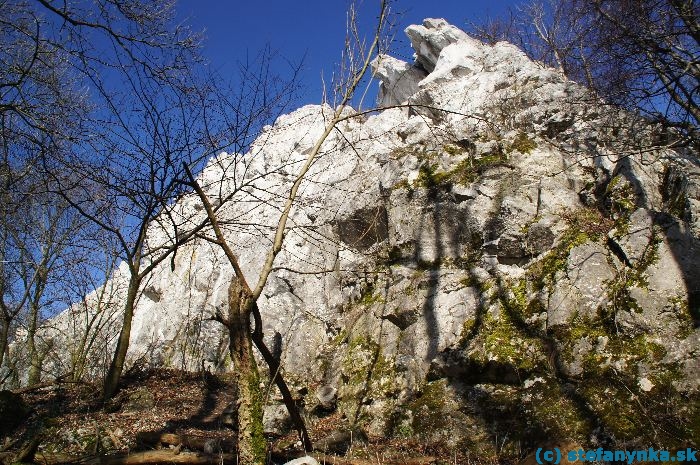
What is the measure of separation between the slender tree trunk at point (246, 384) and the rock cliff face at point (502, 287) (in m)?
0.74

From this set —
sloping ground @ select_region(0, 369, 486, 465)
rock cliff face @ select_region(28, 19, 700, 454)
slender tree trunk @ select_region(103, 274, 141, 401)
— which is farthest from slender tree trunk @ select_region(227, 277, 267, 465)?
slender tree trunk @ select_region(103, 274, 141, 401)

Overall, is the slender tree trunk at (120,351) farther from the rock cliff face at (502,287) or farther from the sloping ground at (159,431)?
the rock cliff face at (502,287)

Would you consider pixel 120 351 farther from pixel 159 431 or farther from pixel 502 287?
pixel 502 287

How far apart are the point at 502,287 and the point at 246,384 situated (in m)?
4.73

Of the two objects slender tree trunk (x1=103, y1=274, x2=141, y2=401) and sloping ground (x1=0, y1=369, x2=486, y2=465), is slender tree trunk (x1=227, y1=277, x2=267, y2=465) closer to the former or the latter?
sloping ground (x1=0, y1=369, x2=486, y2=465)

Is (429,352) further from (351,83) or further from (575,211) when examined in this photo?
(351,83)

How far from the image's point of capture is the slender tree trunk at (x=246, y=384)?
3.55 meters

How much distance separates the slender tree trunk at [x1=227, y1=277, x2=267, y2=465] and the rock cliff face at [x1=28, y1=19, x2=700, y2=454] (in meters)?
0.74

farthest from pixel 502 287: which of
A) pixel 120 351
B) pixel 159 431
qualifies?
pixel 120 351

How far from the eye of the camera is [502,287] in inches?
273

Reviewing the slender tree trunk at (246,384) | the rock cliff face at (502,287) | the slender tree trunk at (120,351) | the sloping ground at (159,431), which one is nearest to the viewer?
the slender tree trunk at (246,384)

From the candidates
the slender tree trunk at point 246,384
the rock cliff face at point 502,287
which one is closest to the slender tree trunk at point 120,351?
the rock cliff face at point 502,287

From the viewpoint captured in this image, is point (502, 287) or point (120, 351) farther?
point (120, 351)

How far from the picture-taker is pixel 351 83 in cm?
536
